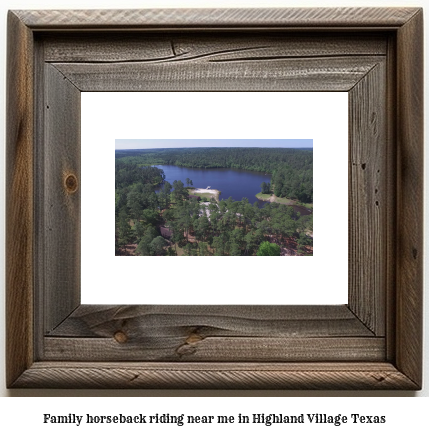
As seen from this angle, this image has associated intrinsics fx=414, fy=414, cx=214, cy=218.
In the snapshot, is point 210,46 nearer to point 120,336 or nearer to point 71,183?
point 71,183

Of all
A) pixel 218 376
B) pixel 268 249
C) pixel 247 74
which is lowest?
pixel 218 376

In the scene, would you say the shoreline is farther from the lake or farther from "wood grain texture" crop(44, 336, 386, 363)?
"wood grain texture" crop(44, 336, 386, 363)

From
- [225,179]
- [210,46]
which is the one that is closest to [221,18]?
[210,46]

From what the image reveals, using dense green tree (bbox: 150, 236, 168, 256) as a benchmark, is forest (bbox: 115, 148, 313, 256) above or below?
above

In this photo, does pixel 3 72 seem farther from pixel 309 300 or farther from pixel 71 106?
pixel 309 300

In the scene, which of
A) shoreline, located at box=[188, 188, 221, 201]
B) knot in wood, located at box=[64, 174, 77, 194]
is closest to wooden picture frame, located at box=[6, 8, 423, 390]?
knot in wood, located at box=[64, 174, 77, 194]
